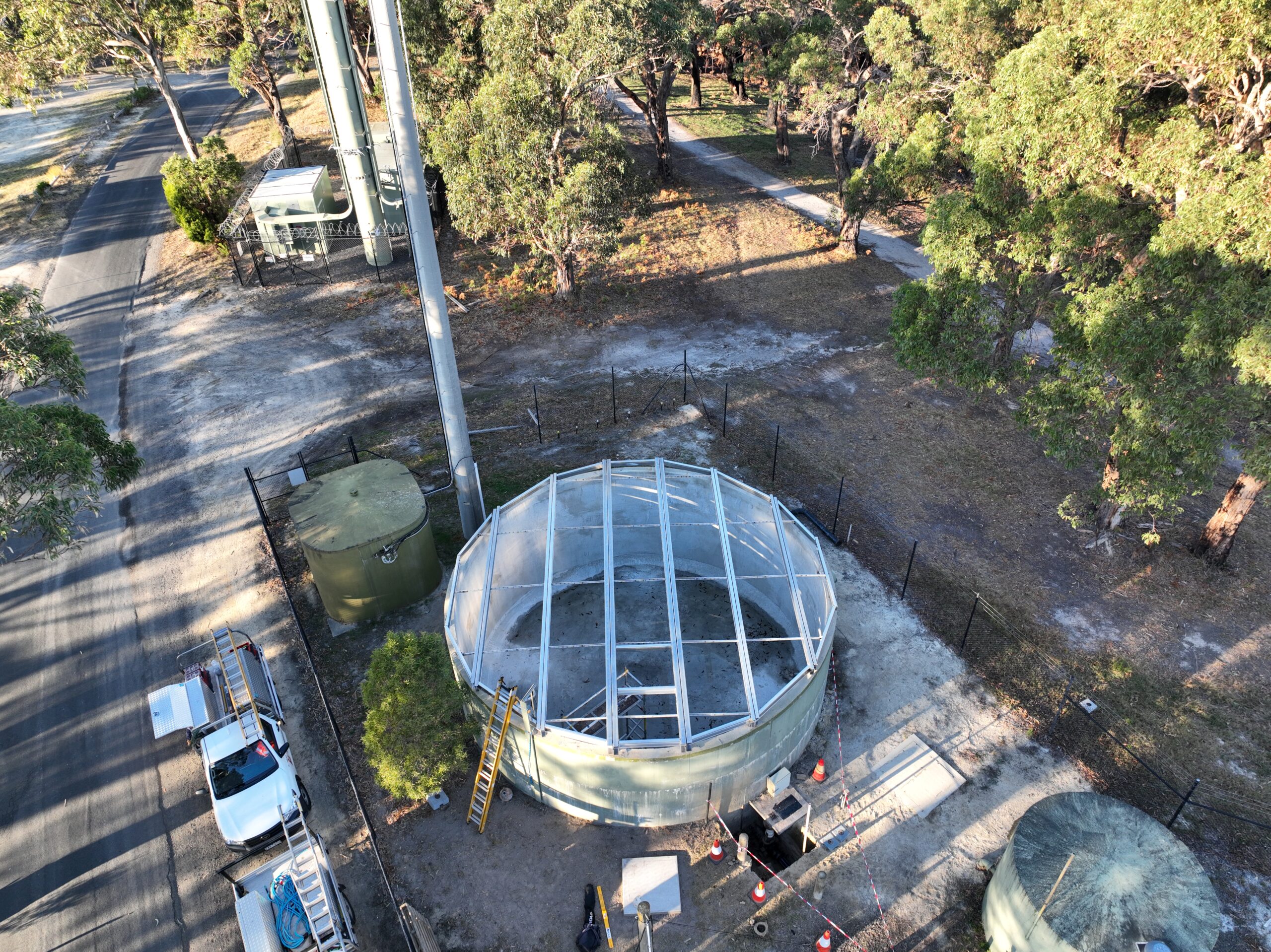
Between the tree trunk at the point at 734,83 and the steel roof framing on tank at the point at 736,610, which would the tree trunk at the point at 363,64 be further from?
the steel roof framing on tank at the point at 736,610

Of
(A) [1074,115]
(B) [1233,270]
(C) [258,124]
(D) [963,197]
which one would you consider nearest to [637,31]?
(D) [963,197]

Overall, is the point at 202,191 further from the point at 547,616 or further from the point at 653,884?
the point at 653,884

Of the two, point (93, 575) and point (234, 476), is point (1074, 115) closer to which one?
point (234, 476)

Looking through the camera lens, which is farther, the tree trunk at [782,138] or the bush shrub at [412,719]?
the tree trunk at [782,138]

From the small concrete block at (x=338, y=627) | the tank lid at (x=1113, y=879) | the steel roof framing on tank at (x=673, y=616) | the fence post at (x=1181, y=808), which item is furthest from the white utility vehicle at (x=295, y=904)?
the fence post at (x=1181, y=808)

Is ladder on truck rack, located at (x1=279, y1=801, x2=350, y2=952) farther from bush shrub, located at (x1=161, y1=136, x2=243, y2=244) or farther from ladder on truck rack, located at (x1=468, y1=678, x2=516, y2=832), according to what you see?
bush shrub, located at (x1=161, y1=136, x2=243, y2=244)

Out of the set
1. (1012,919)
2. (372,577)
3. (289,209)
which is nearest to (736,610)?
(1012,919)
